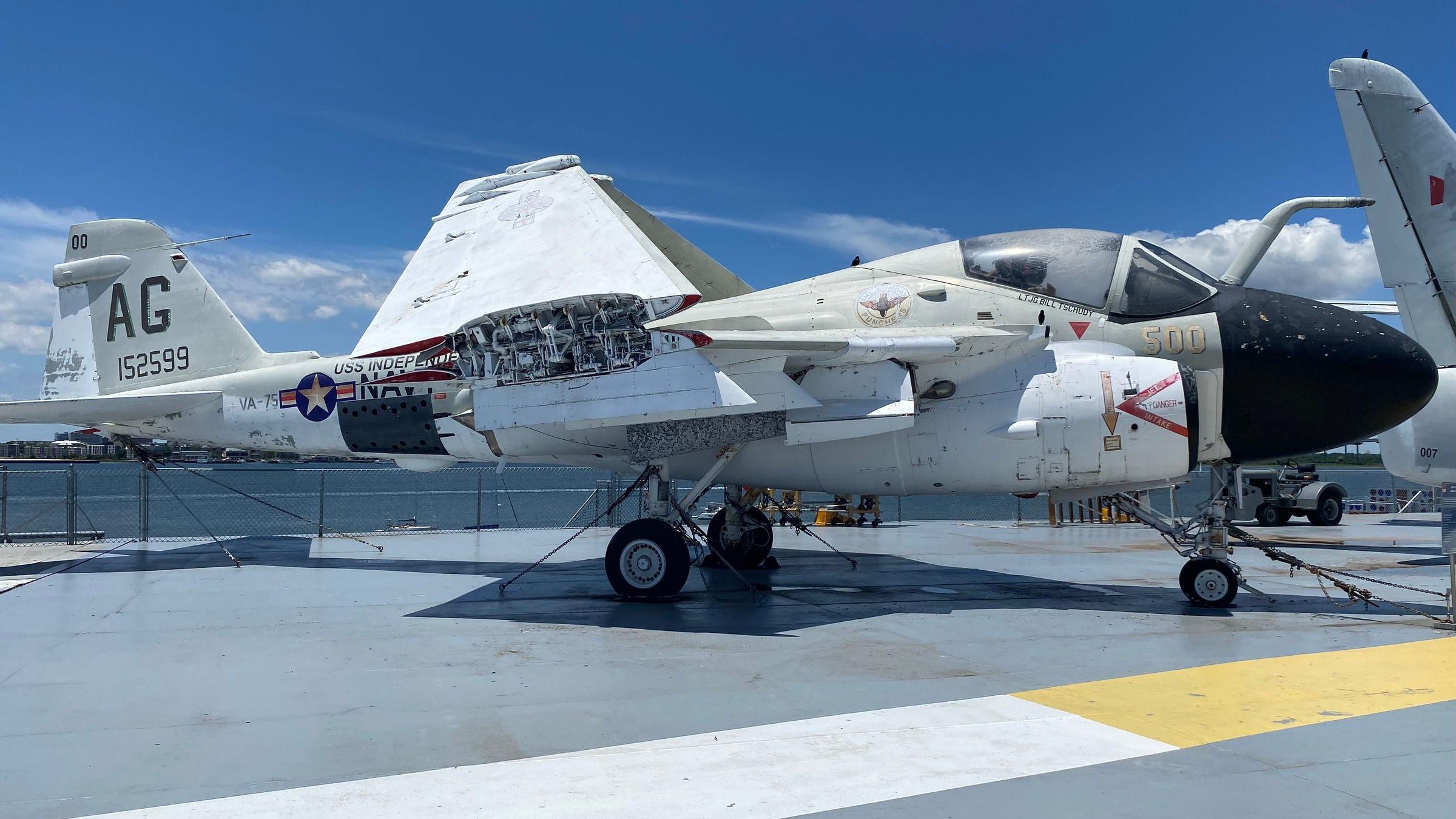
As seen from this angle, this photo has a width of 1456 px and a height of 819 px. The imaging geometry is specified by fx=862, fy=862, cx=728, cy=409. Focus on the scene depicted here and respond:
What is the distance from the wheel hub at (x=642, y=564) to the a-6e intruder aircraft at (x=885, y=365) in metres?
0.02

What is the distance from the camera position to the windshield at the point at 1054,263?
905 cm

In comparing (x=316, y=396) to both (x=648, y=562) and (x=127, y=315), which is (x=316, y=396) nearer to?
(x=127, y=315)

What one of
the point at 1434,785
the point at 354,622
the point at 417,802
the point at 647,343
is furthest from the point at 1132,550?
the point at 417,802

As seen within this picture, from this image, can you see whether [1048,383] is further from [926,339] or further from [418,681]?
[418,681]

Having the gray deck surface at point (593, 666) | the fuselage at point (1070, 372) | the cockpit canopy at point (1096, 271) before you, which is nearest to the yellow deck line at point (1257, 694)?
the gray deck surface at point (593, 666)

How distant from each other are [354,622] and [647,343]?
12.8ft

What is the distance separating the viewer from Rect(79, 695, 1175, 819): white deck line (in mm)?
3719

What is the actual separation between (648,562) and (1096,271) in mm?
5666

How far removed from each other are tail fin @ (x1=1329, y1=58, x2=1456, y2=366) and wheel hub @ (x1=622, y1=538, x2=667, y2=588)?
1293cm

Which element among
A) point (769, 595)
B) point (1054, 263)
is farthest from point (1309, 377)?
point (769, 595)

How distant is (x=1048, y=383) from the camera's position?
881 centimetres

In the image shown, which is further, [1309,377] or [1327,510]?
[1327,510]

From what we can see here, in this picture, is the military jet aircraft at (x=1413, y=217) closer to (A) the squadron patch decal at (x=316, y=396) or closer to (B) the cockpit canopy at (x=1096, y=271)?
(B) the cockpit canopy at (x=1096, y=271)

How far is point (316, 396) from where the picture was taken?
1183 cm
